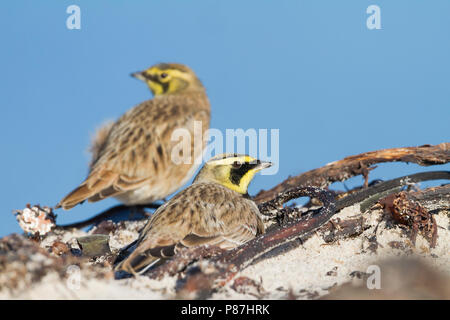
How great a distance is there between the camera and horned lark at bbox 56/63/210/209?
816cm

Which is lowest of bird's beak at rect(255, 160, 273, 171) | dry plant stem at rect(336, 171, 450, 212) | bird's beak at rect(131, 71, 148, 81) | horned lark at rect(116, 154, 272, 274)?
horned lark at rect(116, 154, 272, 274)

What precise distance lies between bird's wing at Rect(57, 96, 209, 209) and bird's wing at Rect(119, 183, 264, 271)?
9.30 feet

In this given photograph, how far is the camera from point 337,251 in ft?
15.3

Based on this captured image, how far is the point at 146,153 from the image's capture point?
28.1ft

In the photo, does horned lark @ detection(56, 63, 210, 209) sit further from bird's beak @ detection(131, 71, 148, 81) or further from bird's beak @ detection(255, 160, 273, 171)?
bird's beak @ detection(255, 160, 273, 171)

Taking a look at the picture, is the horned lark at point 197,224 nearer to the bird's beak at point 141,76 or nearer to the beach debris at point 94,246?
the beach debris at point 94,246

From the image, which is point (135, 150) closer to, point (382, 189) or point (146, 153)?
point (146, 153)

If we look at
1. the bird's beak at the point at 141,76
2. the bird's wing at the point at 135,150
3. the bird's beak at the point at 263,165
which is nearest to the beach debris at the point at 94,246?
the bird's beak at the point at 263,165

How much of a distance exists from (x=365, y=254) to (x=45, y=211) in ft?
12.6

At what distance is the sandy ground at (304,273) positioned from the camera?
3408mm

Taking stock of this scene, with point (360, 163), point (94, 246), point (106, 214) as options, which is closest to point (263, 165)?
point (360, 163)

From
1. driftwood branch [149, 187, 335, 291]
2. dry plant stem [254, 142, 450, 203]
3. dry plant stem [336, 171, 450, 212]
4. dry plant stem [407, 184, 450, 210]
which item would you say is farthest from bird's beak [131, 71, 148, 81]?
dry plant stem [407, 184, 450, 210]

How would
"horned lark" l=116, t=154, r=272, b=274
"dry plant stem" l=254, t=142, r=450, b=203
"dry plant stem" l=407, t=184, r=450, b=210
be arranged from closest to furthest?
"horned lark" l=116, t=154, r=272, b=274 < "dry plant stem" l=407, t=184, r=450, b=210 < "dry plant stem" l=254, t=142, r=450, b=203
